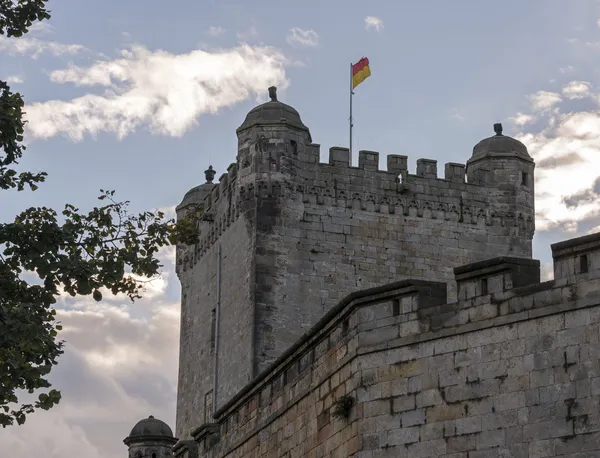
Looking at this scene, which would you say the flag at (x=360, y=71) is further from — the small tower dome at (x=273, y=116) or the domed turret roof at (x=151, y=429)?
the domed turret roof at (x=151, y=429)

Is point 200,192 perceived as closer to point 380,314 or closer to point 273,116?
point 273,116

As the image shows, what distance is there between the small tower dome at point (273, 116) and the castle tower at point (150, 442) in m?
7.89

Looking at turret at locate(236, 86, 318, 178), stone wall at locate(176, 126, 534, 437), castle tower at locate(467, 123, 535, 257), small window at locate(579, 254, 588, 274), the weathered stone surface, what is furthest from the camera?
castle tower at locate(467, 123, 535, 257)

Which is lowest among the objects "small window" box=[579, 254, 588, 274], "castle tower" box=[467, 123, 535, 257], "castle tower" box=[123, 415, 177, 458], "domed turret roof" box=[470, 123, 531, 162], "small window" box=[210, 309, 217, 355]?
"small window" box=[579, 254, 588, 274]

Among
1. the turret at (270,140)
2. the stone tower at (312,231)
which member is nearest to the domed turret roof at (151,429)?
the stone tower at (312,231)

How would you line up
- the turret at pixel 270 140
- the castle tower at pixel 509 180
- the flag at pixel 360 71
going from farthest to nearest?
the flag at pixel 360 71, the castle tower at pixel 509 180, the turret at pixel 270 140

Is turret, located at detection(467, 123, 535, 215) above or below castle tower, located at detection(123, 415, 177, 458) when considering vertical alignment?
above

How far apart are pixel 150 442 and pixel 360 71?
12120 mm

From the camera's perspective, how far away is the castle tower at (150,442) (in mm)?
35875

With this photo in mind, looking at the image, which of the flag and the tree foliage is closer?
the tree foliage

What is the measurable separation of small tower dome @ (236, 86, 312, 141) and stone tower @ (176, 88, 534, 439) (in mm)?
36

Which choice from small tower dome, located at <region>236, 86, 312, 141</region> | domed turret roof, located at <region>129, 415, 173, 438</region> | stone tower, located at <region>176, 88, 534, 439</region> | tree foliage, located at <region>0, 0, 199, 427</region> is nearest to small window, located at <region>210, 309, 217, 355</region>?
stone tower, located at <region>176, 88, 534, 439</region>

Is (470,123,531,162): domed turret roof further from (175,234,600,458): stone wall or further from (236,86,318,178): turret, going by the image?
(175,234,600,458): stone wall

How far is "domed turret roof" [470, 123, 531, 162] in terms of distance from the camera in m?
39.4
